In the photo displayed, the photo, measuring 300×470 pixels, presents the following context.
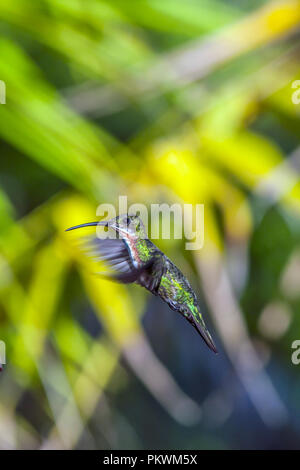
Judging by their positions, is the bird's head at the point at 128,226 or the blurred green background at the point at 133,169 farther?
the blurred green background at the point at 133,169

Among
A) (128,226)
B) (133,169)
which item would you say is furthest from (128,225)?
(133,169)

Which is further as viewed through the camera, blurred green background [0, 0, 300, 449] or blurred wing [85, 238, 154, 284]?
blurred green background [0, 0, 300, 449]

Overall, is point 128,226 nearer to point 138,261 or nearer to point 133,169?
point 138,261

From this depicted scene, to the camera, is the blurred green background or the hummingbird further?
the blurred green background

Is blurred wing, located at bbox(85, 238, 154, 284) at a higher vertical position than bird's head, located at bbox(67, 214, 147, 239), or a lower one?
lower

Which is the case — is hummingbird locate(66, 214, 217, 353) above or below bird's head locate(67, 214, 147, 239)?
below

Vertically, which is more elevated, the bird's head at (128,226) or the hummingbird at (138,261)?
the bird's head at (128,226)
